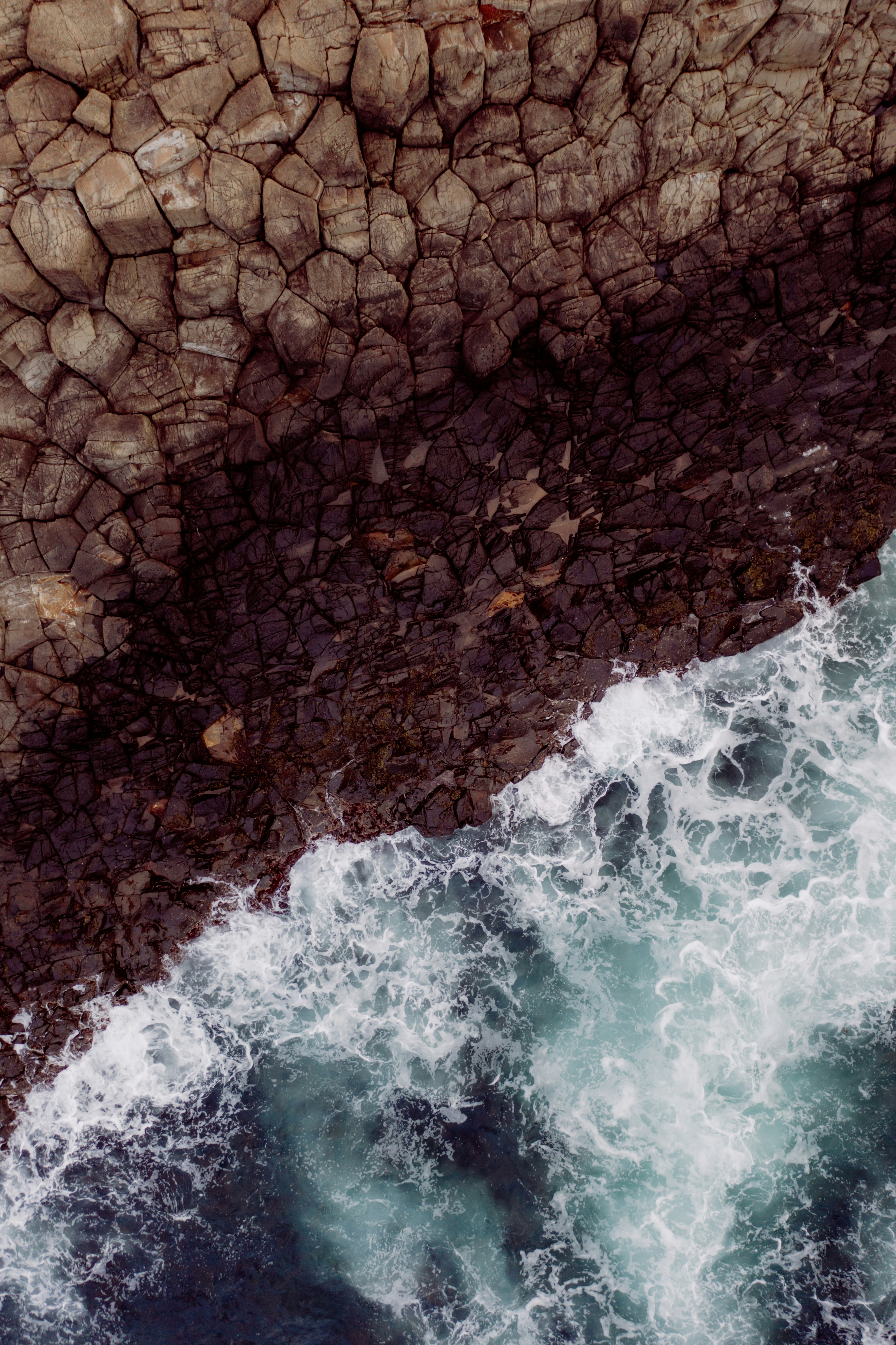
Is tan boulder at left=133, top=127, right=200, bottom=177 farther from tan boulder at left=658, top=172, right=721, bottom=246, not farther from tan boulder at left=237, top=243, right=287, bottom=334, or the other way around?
tan boulder at left=658, top=172, right=721, bottom=246

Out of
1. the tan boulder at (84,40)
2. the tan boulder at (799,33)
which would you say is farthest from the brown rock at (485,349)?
the tan boulder at (84,40)

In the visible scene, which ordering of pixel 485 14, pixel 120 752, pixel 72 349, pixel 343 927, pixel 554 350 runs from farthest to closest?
pixel 343 927
pixel 120 752
pixel 554 350
pixel 72 349
pixel 485 14

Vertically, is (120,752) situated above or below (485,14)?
below

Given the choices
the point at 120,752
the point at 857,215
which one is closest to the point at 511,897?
the point at 120,752

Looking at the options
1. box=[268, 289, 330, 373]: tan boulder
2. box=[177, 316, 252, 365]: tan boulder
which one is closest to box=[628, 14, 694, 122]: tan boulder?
box=[268, 289, 330, 373]: tan boulder

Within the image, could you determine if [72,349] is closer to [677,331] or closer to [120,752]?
[120,752]

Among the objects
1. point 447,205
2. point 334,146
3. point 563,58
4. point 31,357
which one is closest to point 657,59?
point 563,58

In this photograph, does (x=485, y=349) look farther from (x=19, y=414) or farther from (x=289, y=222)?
(x=19, y=414)
